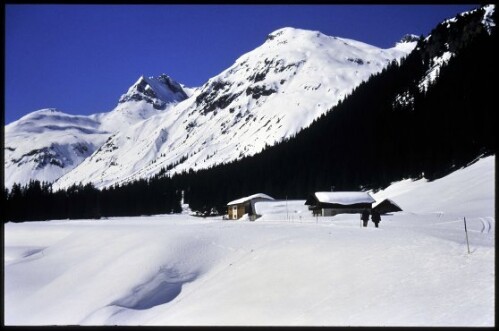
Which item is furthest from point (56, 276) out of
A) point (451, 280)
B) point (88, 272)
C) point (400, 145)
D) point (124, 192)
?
point (124, 192)

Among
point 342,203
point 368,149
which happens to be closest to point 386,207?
point 342,203

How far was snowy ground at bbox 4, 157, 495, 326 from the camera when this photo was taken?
1452 centimetres

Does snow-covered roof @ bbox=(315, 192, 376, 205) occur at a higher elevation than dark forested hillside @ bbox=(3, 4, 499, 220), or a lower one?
lower

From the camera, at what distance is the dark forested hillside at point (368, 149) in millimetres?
80000

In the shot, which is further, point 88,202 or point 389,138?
point 88,202

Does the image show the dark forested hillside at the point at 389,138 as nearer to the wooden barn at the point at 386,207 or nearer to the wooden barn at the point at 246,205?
the wooden barn at the point at 386,207

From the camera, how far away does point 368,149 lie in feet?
350

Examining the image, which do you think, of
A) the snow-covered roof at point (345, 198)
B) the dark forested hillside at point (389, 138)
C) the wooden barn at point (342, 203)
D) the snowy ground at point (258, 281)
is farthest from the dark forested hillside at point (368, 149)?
the snowy ground at point (258, 281)

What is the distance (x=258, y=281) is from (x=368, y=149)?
9026 cm

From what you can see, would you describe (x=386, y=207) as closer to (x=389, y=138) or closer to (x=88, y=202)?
(x=389, y=138)

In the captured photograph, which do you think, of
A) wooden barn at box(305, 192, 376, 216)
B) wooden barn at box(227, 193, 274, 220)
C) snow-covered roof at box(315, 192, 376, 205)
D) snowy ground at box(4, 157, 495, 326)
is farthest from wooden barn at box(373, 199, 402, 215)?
snowy ground at box(4, 157, 495, 326)

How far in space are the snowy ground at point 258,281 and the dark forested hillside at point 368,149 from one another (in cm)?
4722

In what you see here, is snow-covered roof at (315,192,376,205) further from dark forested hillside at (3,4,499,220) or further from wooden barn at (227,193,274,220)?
wooden barn at (227,193,274,220)

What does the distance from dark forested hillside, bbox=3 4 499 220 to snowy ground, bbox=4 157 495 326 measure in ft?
155
